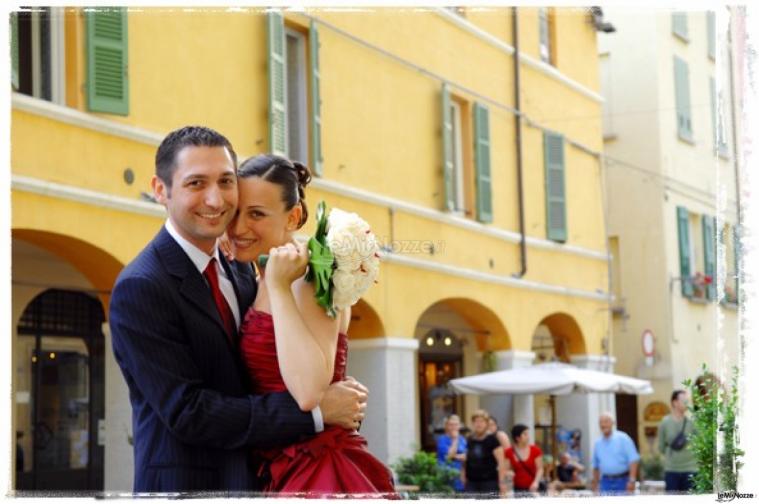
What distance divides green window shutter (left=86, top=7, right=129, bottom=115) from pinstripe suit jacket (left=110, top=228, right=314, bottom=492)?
25.5 ft

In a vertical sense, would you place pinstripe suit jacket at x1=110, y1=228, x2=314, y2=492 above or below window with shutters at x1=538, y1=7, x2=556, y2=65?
below

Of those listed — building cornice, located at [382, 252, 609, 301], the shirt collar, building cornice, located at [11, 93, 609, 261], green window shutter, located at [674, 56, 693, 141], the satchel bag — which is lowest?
the satchel bag

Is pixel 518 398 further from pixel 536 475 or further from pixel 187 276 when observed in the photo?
pixel 187 276

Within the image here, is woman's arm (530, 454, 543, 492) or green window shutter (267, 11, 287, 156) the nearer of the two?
green window shutter (267, 11, 287, 156)

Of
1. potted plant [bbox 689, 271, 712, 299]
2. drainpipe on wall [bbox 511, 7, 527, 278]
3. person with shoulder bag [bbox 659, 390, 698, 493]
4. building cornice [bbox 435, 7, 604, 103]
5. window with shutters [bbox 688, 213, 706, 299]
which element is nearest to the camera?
person with shoulder bag [bbox 659, 390, 698, 493]

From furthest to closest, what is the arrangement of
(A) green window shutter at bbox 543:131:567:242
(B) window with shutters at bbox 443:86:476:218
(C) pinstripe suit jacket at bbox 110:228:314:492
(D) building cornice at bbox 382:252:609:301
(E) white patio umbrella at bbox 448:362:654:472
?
1. (A) green window shutter at bbox 543:131:567:242
2. (B) window with shutters at bbox 443:86:476:218
3. (E) white patio umbrella at bbox 448:362:654:472
4. (D) building cornice at bbox 382:252:609:301
5. (C) pinstripe suit jacket at bbox 110:228:314:492

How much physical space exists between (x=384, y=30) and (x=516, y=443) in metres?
5.12

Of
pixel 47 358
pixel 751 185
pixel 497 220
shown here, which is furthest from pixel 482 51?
pixel 751 185

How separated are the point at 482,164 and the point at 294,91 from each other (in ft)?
12.9

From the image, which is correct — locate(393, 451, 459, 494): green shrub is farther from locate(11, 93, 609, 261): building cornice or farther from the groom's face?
the groom's face

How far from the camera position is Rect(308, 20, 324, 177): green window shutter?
533 inches

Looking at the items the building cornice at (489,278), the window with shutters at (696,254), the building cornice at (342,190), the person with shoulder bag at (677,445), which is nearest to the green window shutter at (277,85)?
the building cornice at (342,190)

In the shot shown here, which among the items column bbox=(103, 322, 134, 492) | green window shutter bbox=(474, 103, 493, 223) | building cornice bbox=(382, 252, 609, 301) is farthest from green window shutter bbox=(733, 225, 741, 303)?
green window shutter bbox=(474, 103, 493, 223)

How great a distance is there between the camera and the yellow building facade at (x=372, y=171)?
420 inches
